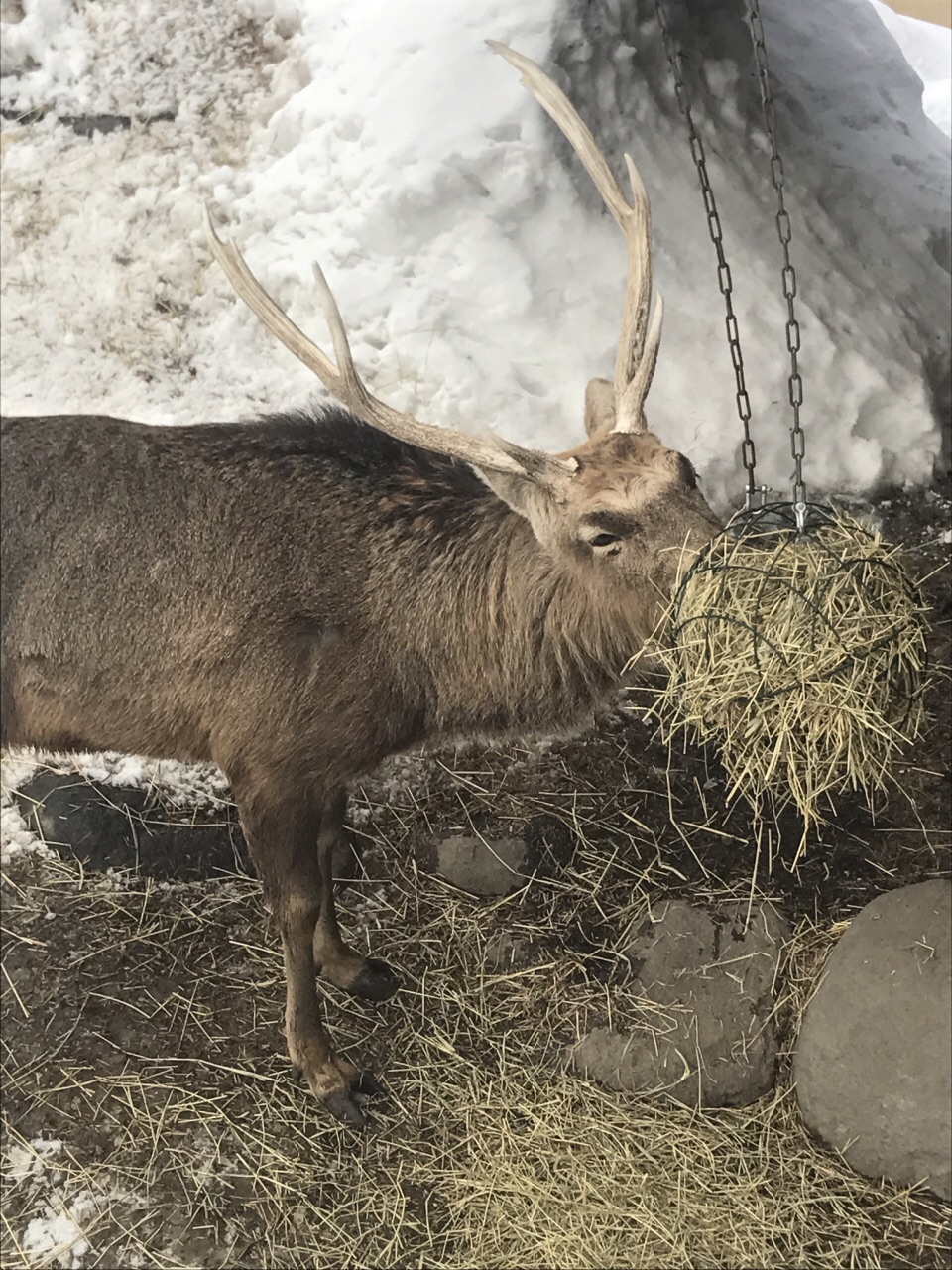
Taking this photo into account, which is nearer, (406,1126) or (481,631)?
(481,631)

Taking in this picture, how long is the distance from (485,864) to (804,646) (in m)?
1.46

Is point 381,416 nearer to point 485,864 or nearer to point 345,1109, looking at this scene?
point 485,864

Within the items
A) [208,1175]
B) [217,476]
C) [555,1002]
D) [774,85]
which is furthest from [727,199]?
[208,1175]

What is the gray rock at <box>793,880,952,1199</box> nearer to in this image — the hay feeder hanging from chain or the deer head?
the hay feeder hanging from chain

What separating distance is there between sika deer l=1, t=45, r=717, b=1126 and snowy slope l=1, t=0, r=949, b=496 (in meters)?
1.00

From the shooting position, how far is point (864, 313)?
347 centimetres

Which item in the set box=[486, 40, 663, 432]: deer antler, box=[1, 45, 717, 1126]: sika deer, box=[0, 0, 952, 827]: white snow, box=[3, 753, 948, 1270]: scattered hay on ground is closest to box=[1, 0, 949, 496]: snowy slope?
box=[0, 0, 952, 827]: white snow

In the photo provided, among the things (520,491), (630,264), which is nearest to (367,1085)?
(520,491)

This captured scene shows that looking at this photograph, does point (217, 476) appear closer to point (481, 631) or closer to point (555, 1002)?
point (481, 631)

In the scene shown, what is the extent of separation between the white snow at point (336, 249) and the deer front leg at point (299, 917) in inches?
61.5

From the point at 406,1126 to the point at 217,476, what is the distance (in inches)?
67.2

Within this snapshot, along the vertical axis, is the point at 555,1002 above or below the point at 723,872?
below

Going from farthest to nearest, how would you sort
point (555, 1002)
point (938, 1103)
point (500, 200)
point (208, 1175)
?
1. point (500, 200)
2. point (555, 1002)
3. point (208, 1175)
4. point (938, 1103)

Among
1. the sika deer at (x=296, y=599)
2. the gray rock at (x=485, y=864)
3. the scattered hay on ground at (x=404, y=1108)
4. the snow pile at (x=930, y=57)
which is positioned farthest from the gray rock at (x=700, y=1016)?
the snow pile at (x=930, y=57)
